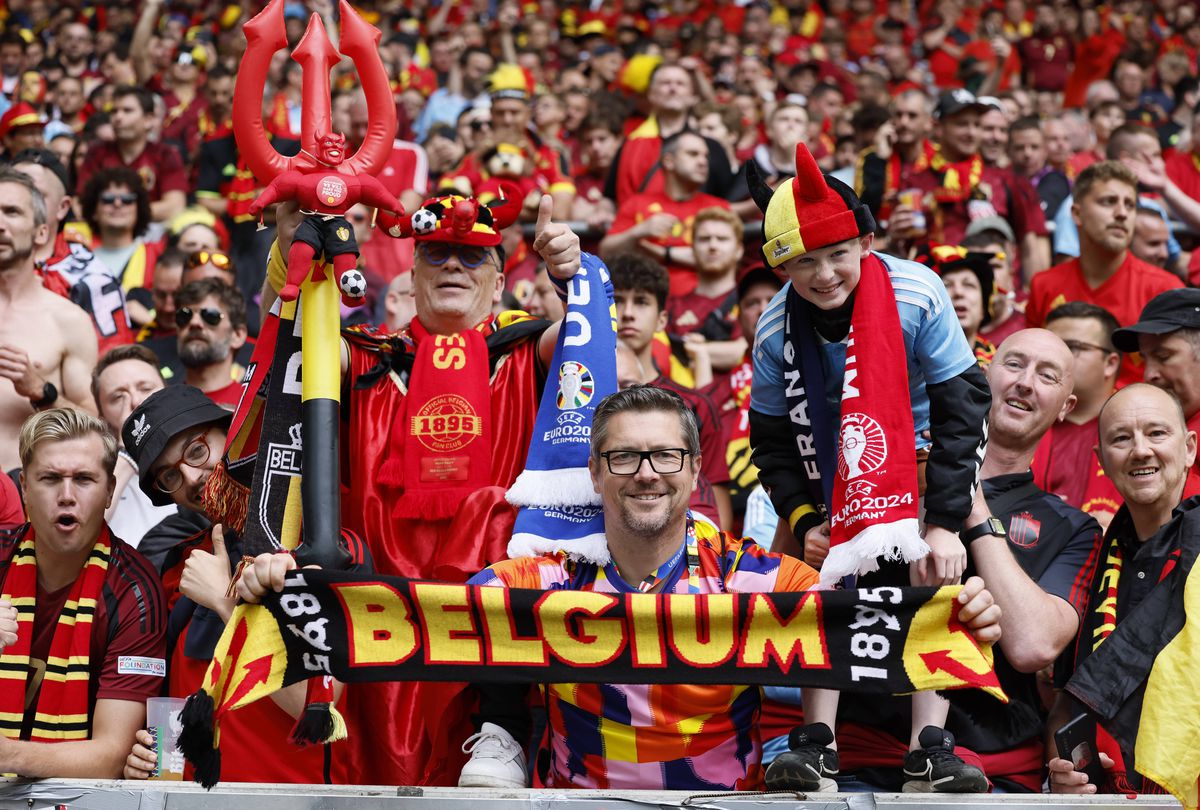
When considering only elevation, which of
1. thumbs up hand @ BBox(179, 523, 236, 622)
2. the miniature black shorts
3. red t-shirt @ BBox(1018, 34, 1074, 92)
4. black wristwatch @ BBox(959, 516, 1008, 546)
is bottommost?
thumbs up hand @ BBox(179, 523, 236, 622)

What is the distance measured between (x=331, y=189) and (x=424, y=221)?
0.66 metres

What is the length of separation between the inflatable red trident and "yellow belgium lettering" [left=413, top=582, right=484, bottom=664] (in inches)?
11.2

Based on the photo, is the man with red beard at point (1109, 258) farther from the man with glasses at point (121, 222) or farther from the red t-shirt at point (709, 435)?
the man with glasses at point (121, 222)

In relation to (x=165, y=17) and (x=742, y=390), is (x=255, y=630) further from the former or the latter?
(x=165, y=17)

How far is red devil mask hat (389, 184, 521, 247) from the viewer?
4.58 m

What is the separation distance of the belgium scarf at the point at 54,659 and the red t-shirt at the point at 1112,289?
4.89m

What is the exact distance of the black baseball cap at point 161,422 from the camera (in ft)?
15.9

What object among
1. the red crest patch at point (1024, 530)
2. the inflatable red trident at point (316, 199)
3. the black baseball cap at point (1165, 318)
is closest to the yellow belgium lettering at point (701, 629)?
the inflatable red trident at point (316, 199)

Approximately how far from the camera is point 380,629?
3.83 metres

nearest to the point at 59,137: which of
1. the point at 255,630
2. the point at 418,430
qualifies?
the point at 418,430

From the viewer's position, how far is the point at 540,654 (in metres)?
3.80

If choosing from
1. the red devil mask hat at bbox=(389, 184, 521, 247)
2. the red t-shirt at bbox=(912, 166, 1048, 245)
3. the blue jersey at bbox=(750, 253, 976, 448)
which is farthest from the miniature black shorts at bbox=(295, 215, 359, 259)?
the red t-shirt at bbox=(912, 166, 1048, 245)

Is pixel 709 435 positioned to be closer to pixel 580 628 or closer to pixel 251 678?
pixel 580 628

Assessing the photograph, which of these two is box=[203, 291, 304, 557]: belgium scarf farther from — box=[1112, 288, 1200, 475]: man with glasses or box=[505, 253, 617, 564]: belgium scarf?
box=[1112, 288, 1200, 475]: man with glasses
